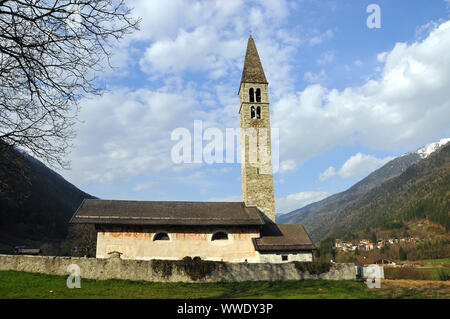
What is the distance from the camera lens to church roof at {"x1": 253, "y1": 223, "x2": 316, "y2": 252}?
23.7 meters

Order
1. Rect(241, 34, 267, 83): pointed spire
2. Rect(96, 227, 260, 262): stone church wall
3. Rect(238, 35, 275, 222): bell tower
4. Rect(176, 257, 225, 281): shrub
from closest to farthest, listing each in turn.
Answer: Rect(176, 257, 225, 281): shrub, Rect(96, 227, 260, 262): stone church wall, Rect(238, 35, 275, 222): bell tower, Rect(241, 34, 267, 83): pointed spire

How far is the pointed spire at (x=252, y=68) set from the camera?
3444 centimetres

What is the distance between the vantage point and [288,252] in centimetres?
2389

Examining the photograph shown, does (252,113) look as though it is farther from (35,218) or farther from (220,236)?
(35,218)

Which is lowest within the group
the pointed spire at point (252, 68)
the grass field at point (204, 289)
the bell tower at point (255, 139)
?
the grass field at point (204, 289)

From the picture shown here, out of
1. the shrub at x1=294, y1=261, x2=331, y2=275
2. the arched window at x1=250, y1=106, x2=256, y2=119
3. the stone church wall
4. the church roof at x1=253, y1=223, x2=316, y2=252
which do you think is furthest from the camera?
the arched window at x1=250, y1=106, x2=256, y2=119

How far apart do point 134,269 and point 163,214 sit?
684 centimetres

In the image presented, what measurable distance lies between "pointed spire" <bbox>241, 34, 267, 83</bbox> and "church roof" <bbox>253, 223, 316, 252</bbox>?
15906mm

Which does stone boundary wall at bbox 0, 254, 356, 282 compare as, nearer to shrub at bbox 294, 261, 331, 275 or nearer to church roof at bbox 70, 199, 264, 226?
shrub at bbox 294, 261, 331, 275

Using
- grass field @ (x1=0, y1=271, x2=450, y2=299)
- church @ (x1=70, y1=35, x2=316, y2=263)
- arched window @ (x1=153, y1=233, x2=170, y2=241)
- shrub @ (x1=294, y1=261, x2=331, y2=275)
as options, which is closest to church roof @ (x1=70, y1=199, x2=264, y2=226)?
church @ (x1=70, y1=35, x2=316, y2=263)

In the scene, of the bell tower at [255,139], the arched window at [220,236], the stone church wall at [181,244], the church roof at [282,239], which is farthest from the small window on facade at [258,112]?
the arched window at [220,236]

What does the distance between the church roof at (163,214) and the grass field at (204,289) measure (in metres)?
5.80

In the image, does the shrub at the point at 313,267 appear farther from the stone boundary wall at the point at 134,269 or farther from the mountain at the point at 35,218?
the mountain at the point at 35,218
